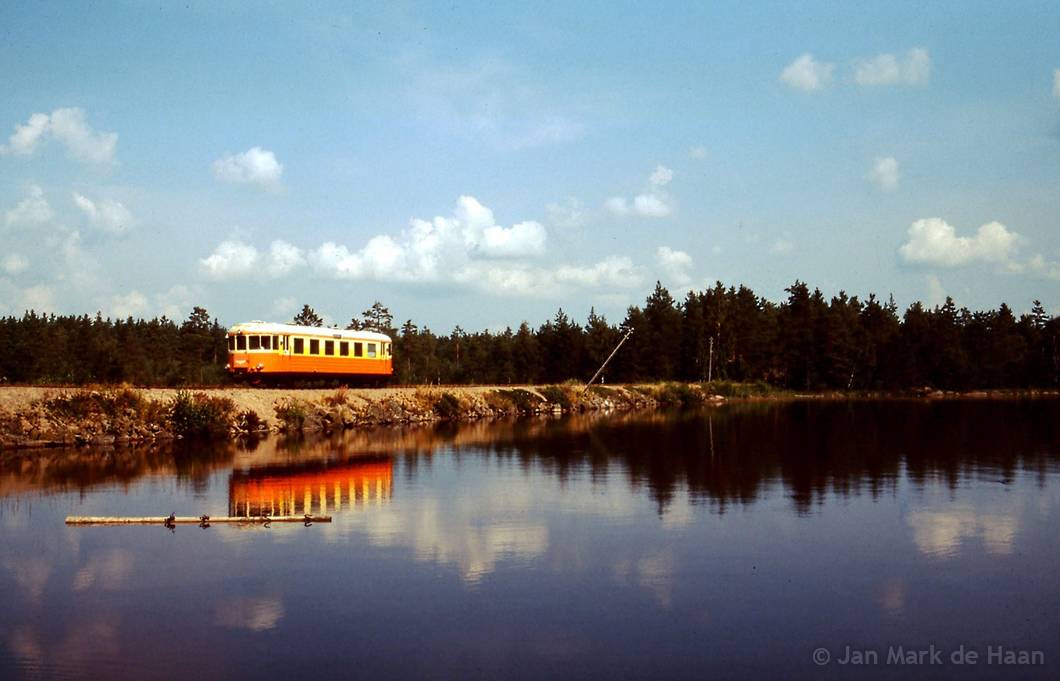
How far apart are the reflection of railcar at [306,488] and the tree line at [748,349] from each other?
70.0 m

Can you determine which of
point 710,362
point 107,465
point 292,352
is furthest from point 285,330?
point 710,362

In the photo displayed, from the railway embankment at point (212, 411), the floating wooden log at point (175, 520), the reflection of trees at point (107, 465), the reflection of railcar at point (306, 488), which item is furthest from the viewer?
the railway embankment at point (212, 411)

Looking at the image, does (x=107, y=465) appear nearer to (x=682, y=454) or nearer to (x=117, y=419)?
(x=117, y=419)

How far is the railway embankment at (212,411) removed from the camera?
35500 mm

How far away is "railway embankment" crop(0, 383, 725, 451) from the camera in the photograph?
3550 centimetres

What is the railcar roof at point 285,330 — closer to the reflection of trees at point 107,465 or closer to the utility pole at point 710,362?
the reflection of trees at point 107,465

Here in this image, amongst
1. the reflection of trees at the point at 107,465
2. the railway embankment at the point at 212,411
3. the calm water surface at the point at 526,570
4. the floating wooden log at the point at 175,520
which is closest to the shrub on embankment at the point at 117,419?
the railway embankment at the point at 212,411

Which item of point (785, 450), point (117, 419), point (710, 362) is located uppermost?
point (710, 362)

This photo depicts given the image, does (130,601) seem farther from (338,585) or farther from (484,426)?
(484,426)

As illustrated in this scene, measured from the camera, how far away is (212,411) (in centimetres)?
4000


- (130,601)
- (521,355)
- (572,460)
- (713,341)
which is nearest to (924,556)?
(130,601)

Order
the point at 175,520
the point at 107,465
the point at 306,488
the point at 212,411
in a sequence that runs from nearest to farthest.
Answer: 1. the point at 175,520
2. the point at 306,488
3. the point at 107,465
4. the point at 212,411

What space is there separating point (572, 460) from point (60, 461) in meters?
19.3

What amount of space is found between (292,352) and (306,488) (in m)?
25.5
